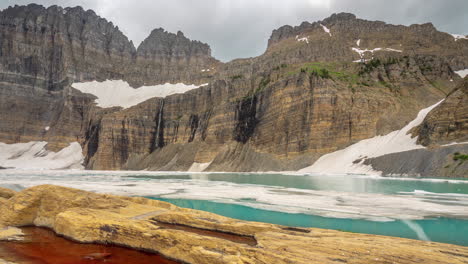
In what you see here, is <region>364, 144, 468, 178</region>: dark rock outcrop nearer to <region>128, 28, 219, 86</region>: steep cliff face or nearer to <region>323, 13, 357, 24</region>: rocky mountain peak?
<region>128, 28, 219, 86</region>: steep cliff face

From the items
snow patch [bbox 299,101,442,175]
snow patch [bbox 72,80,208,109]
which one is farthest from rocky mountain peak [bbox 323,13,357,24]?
snow patch [bbox 299,101,442,175]

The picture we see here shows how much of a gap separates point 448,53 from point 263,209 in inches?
5827

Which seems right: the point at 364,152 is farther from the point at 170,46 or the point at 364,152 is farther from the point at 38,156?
the point at 170,46

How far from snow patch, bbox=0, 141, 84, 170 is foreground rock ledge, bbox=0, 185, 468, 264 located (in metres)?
114

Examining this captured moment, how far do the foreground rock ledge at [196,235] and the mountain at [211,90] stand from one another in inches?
2041

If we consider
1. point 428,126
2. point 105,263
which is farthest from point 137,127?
point 105,263

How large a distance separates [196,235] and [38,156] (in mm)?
135623

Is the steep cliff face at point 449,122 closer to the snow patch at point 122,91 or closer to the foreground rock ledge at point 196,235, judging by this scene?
the foreground rock ledge at point 196,235

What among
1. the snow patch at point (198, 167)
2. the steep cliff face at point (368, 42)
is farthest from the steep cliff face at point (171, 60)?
the snow patch at point (198, 167)

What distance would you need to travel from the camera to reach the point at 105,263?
6.22 metres

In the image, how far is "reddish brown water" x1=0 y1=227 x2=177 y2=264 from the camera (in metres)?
6.38

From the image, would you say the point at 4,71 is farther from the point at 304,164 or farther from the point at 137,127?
the point at 304,164

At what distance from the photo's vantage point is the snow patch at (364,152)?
178 feet

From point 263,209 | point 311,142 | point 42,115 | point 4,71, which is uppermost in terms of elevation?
point 4,71
